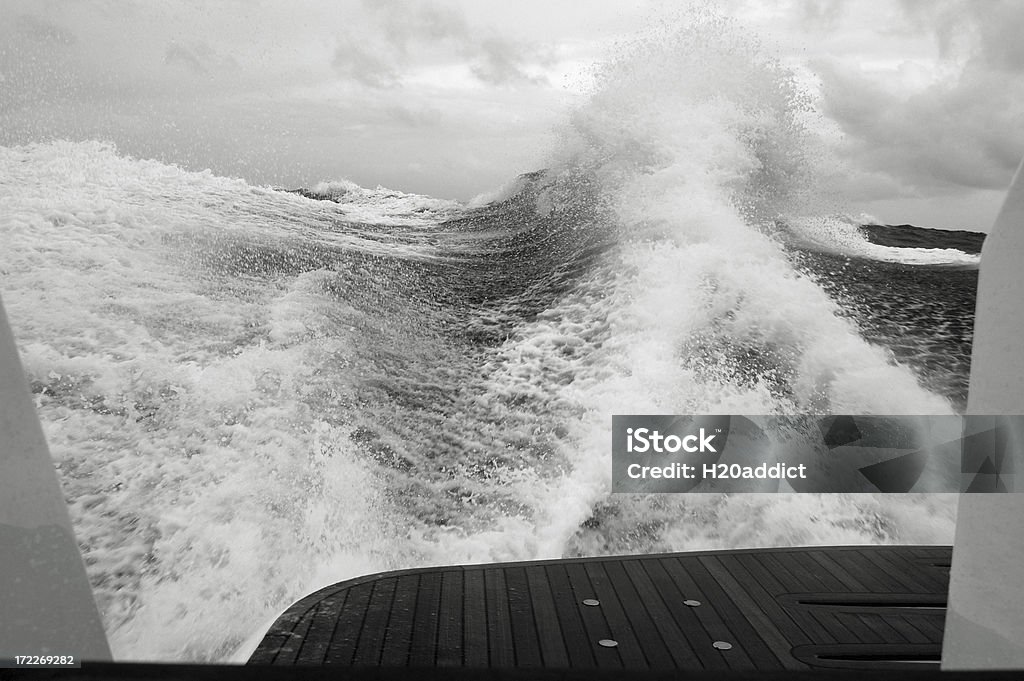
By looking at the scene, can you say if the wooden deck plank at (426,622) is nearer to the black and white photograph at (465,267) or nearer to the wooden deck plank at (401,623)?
the wooden deck plank at (401,623)

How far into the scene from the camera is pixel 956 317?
3.48m

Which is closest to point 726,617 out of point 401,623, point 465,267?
point 401,623

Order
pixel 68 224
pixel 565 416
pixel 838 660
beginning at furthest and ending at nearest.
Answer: pixel 68 224, pixel 565 416, pixel 838 660

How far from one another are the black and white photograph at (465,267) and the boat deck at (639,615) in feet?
0.26

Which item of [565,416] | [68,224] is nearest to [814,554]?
[565,416]

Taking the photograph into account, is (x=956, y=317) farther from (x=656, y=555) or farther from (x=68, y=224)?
(x=68, y=224)

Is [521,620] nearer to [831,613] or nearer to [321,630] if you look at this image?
[321,630]

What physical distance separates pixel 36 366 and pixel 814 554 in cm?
303

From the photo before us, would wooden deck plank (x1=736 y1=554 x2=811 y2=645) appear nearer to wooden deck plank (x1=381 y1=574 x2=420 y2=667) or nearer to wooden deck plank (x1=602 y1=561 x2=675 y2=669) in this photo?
wooden deck plank (x1=602 y1=561 x2=675 y2=669)

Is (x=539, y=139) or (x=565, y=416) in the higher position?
(x=539, y=139)

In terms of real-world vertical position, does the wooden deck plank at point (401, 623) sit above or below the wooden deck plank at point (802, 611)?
above

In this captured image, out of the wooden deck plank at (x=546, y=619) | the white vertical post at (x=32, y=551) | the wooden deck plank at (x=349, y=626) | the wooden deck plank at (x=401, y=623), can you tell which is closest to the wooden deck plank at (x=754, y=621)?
the wooden deck plank at (x=546, y=619)

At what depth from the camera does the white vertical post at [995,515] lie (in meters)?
1.09

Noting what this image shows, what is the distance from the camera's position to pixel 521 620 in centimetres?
172
